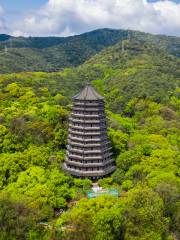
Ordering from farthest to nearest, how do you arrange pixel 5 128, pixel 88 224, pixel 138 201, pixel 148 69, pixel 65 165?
pixel 148 69 → pixel 5 128 → pixel 65 165 → pixel 138 201 → pixel 88 224

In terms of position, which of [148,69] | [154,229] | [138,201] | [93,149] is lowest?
[154,229]

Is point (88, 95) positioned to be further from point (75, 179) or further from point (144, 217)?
point (144, 217)

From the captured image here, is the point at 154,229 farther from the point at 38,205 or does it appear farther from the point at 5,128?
the point at 5,128

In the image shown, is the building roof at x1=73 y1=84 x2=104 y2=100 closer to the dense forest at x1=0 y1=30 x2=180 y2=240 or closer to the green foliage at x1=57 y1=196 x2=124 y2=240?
the dense forest at x1=0 y1=30 x2=180 y2=240

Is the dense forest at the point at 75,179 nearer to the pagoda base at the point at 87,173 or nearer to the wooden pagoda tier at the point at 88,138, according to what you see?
the pagoda base at the point at 87,173

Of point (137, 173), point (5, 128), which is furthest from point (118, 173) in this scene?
point (5, 128)
